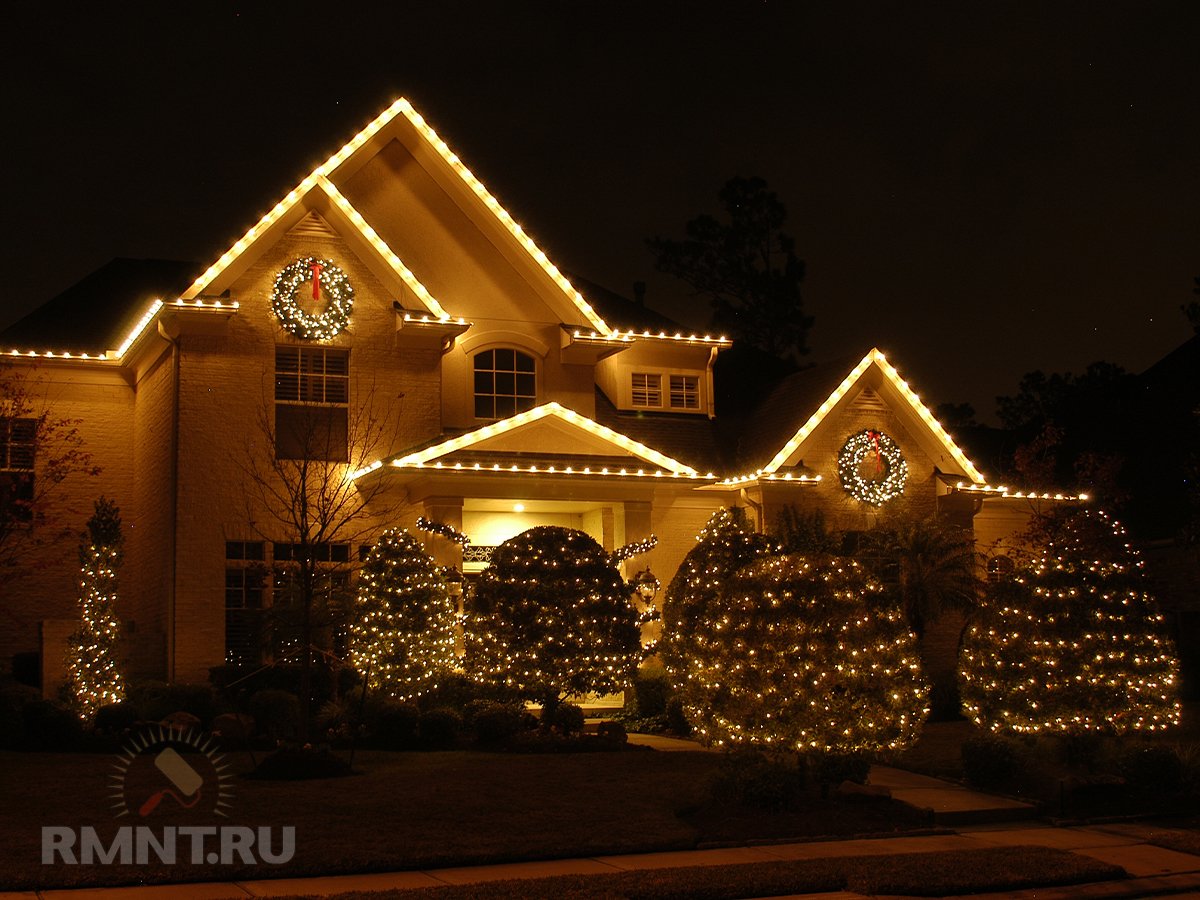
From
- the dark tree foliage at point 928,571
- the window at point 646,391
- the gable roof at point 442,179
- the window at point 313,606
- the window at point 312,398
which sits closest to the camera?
the window at point 313,606

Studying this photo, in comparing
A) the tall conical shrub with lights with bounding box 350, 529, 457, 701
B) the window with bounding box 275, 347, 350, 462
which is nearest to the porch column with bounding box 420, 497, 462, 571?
the window with bounding box 275, 347, 350, 462

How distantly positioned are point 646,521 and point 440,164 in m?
7.82

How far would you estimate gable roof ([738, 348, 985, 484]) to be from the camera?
1003 inches

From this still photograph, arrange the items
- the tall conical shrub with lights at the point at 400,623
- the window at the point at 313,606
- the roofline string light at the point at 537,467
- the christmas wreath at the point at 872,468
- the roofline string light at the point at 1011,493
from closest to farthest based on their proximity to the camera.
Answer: the window at the point at 313,606 < the tall conical shrub with lights at the point at 400,623 < the roofline string light at the point at 537,467 < the christmas wreath at the point at 872,468 < the roofline string light at the point at 1011,493

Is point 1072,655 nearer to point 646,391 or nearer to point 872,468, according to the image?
point 872,468

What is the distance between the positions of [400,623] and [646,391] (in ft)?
32.9

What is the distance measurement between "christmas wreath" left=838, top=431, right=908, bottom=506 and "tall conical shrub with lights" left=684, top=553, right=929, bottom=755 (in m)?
12.2

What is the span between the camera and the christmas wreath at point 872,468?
25.9 m

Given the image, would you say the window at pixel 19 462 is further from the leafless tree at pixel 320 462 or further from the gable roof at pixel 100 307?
the leafless tree at pixel 320 462

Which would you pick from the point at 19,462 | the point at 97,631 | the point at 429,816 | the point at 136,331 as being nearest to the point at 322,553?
the point at 97,631

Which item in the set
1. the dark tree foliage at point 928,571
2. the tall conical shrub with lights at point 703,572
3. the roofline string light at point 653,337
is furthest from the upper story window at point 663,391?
the tall conical shrub with lights at point 703,572

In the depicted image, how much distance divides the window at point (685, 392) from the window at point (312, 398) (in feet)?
24.9

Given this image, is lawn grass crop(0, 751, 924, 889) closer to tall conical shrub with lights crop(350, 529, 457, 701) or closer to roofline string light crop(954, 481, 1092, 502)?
tall conical shrub with lights crop(350, 529, 457, 701)

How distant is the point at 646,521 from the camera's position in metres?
23.2
